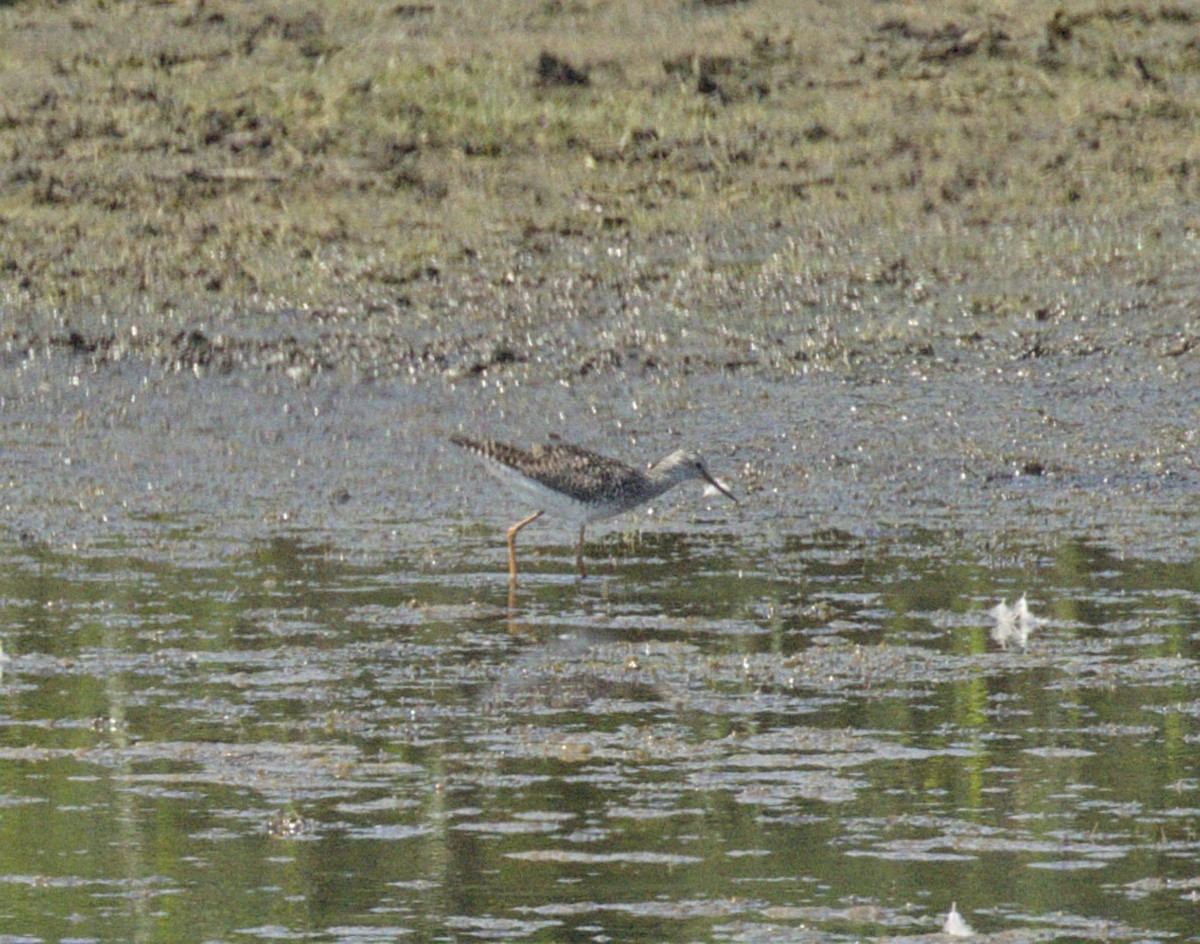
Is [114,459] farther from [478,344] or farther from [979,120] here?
[979,120]

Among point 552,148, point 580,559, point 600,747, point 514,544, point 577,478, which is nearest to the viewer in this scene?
point 600,747

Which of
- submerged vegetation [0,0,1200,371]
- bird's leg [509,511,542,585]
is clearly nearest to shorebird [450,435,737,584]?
bird's leg [509,511,542,585]

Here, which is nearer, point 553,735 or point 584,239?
point 553,735

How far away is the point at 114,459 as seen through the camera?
1257 cm

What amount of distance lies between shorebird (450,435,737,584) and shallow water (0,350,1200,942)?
0.74ft

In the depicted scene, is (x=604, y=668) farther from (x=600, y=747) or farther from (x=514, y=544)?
(x=514, y=544)

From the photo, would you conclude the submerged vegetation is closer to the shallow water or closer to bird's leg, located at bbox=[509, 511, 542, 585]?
the shallow water

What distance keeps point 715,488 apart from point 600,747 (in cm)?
415

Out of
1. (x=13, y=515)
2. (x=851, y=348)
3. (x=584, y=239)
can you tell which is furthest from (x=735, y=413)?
(x=13, y=515)

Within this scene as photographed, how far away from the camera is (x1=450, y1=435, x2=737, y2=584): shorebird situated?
36.2ft

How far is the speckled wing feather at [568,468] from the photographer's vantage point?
435 inches

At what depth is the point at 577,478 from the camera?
11.1 metres

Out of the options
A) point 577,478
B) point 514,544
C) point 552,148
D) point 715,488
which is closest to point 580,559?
point 577,478

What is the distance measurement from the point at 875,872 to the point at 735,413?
22.3 ft
